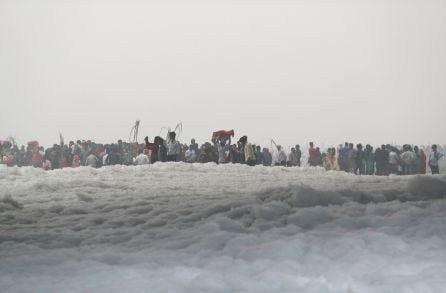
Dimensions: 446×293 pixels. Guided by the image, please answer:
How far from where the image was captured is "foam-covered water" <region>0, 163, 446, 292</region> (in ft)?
12.3

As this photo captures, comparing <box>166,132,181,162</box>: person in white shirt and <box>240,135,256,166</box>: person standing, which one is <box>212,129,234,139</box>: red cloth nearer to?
<box>240,135,256,166</box>: person standing

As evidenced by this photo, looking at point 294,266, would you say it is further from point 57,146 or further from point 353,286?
point 57,146

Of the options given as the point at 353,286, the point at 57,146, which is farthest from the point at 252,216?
the point at 57,146

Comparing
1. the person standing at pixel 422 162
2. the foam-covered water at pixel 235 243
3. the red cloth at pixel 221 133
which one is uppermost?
the red cloth at pixel 221 133

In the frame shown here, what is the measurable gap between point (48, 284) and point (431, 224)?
287 centimetres

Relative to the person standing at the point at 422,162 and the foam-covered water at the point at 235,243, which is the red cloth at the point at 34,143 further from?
the foam-covered water at the point at 235,243

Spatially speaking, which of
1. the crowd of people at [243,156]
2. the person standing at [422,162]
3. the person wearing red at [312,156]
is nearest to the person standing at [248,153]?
the crowd of people at [243,156]

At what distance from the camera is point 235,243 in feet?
15.7

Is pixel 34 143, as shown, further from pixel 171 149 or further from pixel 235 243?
pixel 235 243

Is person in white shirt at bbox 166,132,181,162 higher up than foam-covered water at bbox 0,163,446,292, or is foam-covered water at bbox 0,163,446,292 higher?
person in white shirt at bbox 166,132,181,162

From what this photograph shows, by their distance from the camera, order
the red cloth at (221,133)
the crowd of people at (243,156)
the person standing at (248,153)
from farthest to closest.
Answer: the red cloth at (221,133)
the crowd of people at (243,156)
the person standing at (248,153)

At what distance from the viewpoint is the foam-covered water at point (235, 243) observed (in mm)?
3740

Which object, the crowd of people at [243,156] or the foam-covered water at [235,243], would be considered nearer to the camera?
the foam-covered water at [235,243]

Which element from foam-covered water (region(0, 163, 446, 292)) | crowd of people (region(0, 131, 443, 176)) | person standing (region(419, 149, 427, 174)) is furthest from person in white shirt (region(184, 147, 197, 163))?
foam-covered water (region(0, 163, 446, 292))
